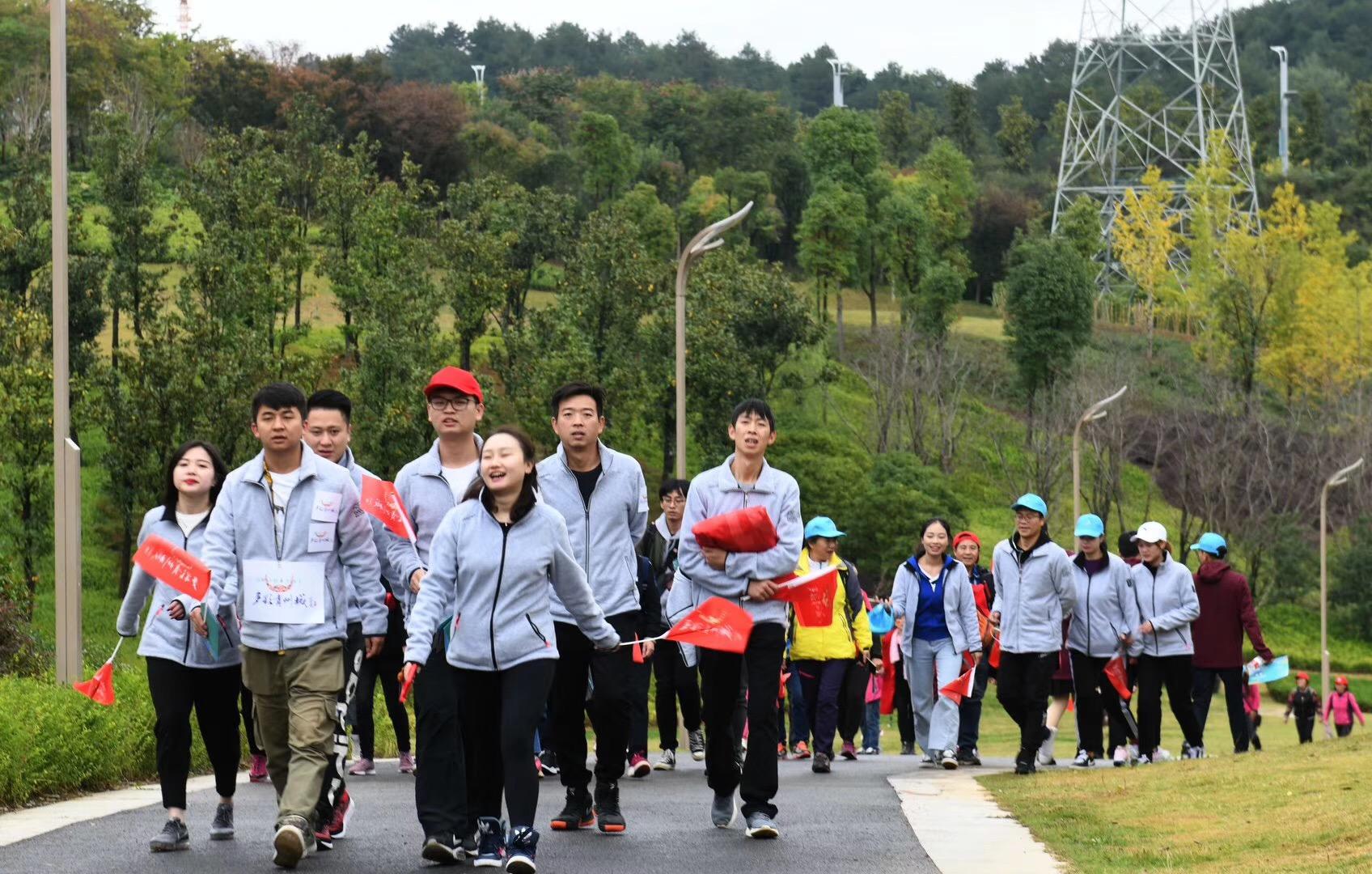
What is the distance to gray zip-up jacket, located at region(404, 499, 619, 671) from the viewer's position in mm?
7707

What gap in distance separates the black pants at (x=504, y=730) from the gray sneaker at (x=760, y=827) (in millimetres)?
1379

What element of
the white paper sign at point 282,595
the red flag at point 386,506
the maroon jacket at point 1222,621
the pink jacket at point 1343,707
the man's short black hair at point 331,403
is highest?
the man's short black hair at point 331,403

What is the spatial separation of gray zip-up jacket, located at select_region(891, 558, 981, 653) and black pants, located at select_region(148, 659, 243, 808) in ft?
22.2

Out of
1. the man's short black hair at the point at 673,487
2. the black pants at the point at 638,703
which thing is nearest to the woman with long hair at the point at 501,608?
the black pants at the point at 638,703

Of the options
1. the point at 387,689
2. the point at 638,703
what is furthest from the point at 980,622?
the point at 387,689

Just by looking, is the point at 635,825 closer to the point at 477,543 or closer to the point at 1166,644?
the point at 477,543

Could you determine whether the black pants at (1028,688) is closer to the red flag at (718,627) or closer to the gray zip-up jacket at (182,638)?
the red flag at (718,627)

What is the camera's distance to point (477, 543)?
25.4ft

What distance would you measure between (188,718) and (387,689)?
428cm

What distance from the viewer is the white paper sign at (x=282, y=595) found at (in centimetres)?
801

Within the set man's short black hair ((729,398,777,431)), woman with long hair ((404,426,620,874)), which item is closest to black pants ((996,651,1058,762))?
man's short black hair ((729,398,777,431))

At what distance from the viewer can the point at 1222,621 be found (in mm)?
15898

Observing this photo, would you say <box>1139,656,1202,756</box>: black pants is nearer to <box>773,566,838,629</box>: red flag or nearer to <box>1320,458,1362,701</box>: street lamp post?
<box>773,566,838,629</box>: red flag

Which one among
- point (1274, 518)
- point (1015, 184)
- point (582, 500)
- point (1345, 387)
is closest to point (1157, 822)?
point (582, 500)
